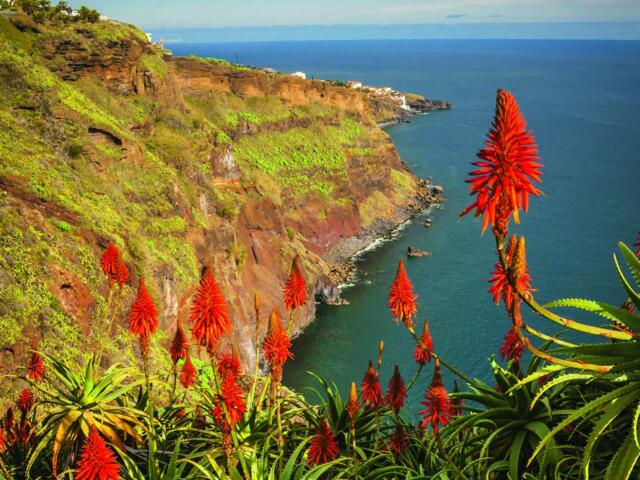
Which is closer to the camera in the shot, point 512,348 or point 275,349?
point 275,349

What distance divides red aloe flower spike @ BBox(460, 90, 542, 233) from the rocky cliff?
1029 cm

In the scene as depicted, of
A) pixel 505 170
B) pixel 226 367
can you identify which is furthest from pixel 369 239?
pixel 505 170

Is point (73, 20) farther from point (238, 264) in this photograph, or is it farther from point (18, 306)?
point (18, 306)

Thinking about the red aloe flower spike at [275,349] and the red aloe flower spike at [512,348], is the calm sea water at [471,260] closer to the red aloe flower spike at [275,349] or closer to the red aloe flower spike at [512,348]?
the red aloe flower spike at [512,348]

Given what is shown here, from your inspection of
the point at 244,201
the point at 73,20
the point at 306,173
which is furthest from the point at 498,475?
the point at 306,173

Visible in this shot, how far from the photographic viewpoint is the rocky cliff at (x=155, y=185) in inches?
1155

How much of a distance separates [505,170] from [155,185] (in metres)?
42.8

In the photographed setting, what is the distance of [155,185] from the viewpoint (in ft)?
151

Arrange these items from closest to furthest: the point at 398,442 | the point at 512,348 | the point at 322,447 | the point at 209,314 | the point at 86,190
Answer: the point at 209,314 < the point at 322,447 < the point at 512,348 < the point at 398,442 < the point at 86,190

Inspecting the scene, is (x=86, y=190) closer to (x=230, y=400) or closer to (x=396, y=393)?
(x=230, y=400)

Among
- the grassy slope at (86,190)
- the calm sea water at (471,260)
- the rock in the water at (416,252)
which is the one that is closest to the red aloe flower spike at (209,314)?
the grassy slope at (86,190)

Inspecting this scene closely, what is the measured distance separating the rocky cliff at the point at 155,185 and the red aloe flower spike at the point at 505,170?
1029cm

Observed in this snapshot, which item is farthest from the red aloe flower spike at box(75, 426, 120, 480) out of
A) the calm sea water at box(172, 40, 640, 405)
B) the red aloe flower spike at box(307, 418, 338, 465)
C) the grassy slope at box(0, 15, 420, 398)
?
the calm sea water at box(172, 40, 640, 405)

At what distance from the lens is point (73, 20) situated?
6266 cm
